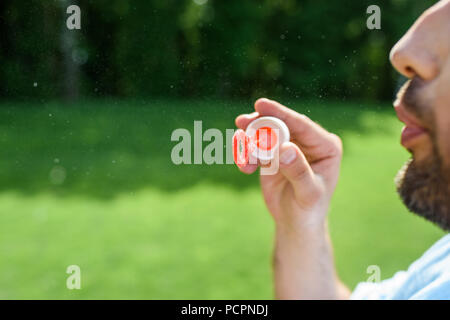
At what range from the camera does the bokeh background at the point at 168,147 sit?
3.01 metres

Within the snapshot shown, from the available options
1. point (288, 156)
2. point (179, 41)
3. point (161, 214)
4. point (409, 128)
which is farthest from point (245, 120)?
point (179, 41)

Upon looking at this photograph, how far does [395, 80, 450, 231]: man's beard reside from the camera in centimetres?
82

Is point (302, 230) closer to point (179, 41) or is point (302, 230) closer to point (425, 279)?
point (425, 279)

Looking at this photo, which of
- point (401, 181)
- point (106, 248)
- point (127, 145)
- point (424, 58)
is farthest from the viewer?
point (127, 145)

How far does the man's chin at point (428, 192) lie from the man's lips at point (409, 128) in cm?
4

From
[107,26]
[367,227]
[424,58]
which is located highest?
[107,26]

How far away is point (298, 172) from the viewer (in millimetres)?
1021

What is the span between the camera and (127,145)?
19.6 ft

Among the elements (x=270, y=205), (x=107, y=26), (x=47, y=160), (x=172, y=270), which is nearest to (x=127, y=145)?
(x=47, y=160)

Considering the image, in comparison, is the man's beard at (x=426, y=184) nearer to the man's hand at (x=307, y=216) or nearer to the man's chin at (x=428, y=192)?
the man's chin at (x=428, y=192)

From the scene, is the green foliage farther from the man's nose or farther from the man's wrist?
the man's nose

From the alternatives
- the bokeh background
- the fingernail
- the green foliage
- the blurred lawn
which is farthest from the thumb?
the green foliage
